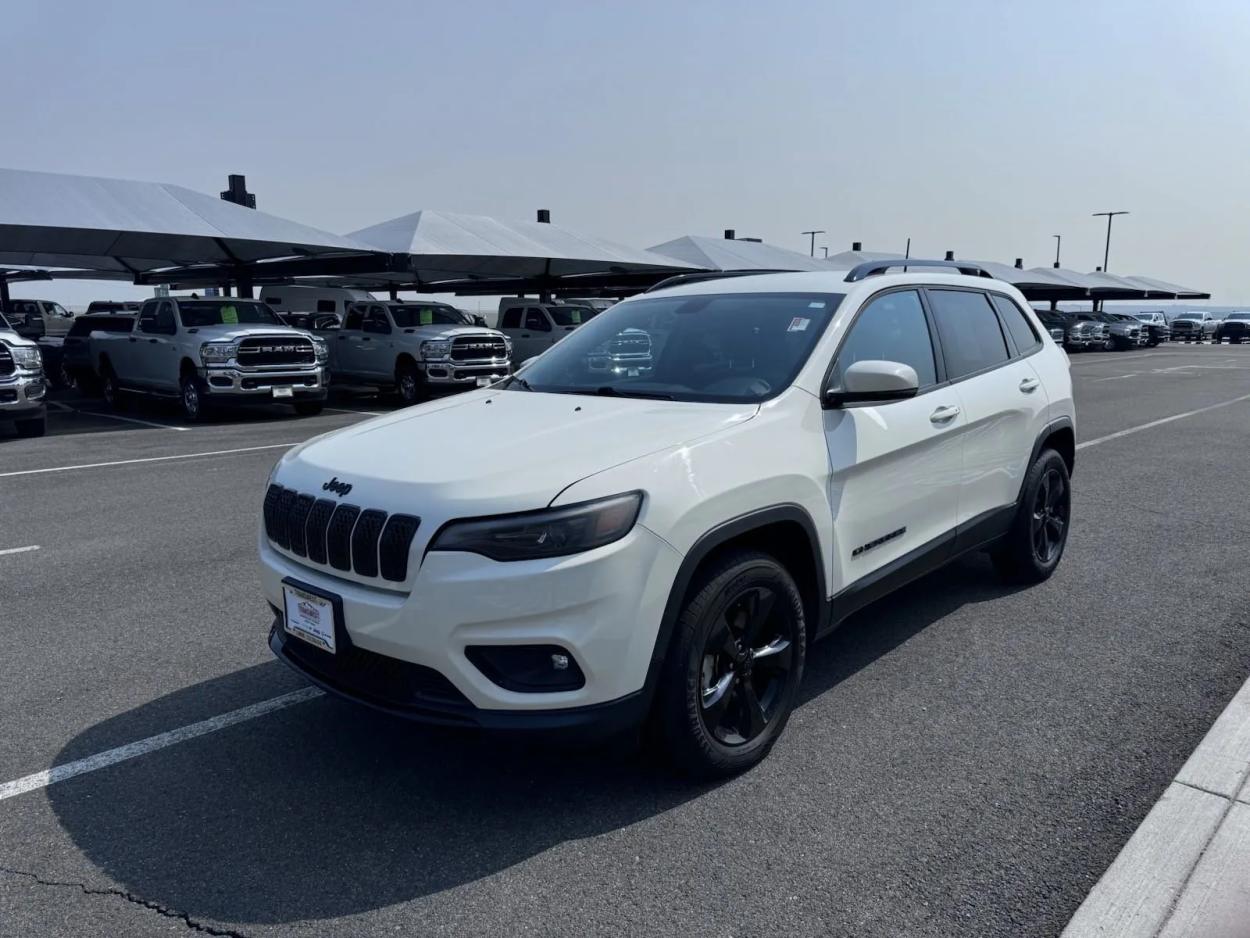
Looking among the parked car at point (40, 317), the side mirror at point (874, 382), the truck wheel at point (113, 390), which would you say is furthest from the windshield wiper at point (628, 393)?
the parked car at point (40, 317)

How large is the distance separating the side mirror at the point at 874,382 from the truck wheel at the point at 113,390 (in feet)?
57.3

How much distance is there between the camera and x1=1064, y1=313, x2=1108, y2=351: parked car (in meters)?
40.1

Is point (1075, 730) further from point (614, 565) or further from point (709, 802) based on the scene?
point (614, 565)

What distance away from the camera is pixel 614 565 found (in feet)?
9.19

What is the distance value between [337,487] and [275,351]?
43.8ft

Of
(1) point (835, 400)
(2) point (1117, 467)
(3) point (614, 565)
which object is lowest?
(2) point (1117, 467)

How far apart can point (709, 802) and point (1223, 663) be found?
2.71 m

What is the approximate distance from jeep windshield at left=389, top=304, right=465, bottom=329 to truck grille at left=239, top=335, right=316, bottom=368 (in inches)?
117

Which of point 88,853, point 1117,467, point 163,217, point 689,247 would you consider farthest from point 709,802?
point 689,247

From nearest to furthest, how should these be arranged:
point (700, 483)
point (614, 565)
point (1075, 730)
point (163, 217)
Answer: point (614, 565) → point (700, 483) → point (1075, 730) → point (163, 217)

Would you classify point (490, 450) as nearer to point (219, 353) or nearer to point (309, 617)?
point (309, 617)

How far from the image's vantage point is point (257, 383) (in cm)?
1522

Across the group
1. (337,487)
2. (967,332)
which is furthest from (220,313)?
(337,487)

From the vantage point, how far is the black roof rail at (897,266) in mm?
4398
